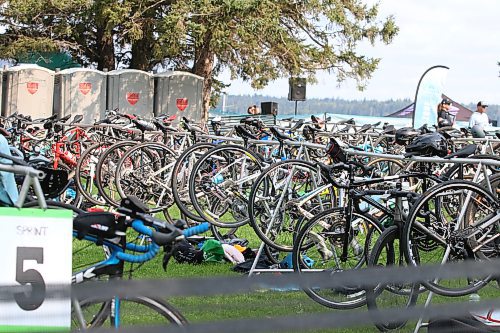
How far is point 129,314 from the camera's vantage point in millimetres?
2535

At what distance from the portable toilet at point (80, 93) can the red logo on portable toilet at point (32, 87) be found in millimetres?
538

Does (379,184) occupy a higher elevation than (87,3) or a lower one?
lower

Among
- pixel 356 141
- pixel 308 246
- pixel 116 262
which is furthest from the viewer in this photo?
pixel 356 141

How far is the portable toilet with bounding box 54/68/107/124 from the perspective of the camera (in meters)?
21.6

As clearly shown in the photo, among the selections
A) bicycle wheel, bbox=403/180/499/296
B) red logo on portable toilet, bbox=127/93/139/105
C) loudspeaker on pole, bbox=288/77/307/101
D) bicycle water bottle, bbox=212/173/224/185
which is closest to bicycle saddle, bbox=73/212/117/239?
bicycle wheel, bbox=403/180/499/296

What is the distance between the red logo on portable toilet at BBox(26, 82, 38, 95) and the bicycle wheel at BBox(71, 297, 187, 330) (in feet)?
64.0

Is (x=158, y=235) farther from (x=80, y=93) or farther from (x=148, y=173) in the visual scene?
(x=80, y=93)

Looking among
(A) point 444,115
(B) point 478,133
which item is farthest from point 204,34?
(B) point 478,133

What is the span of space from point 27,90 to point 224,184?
1519 centimetres

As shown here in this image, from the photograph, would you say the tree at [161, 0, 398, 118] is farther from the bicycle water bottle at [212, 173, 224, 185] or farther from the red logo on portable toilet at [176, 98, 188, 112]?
the bicycle water bottle at [212, 173, 224, 185]

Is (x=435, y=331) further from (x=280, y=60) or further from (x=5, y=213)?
(x=280, y=60)

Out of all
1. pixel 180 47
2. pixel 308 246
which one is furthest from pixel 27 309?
pixel 180 47

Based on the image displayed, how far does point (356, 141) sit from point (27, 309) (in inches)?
423

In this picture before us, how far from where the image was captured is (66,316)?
224 centimetres
